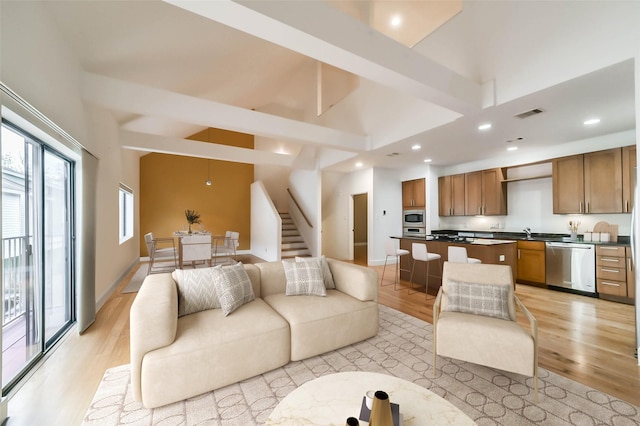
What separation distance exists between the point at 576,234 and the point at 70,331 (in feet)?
24.5

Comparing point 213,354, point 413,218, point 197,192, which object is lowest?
point 213,354

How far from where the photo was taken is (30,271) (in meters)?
2.38

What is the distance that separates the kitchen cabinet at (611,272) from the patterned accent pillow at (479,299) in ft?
10.2

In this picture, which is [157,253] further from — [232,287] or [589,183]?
[589,183]

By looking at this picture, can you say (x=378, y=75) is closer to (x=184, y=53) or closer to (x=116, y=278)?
(x=184, y=53)

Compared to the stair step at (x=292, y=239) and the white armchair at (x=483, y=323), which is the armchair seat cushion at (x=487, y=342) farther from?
the stair step at (x=292, y=239)

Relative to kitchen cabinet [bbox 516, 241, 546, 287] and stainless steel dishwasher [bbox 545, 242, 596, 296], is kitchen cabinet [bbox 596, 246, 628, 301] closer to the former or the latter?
stainless steel dishwasher [bbox 545, 242, 596, 296]

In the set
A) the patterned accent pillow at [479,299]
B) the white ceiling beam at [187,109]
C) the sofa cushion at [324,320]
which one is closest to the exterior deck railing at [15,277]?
the white ceiling beam at [187,109]

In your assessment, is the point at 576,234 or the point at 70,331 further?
the point at 576,234

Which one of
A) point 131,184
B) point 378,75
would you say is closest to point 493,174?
point 378,75

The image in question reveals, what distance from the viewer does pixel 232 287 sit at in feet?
7.55

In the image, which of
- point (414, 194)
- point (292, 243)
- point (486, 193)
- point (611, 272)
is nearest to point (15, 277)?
point (292, 243)

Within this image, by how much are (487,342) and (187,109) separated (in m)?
4.11

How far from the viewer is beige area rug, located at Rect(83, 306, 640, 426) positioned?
162 centimetres
